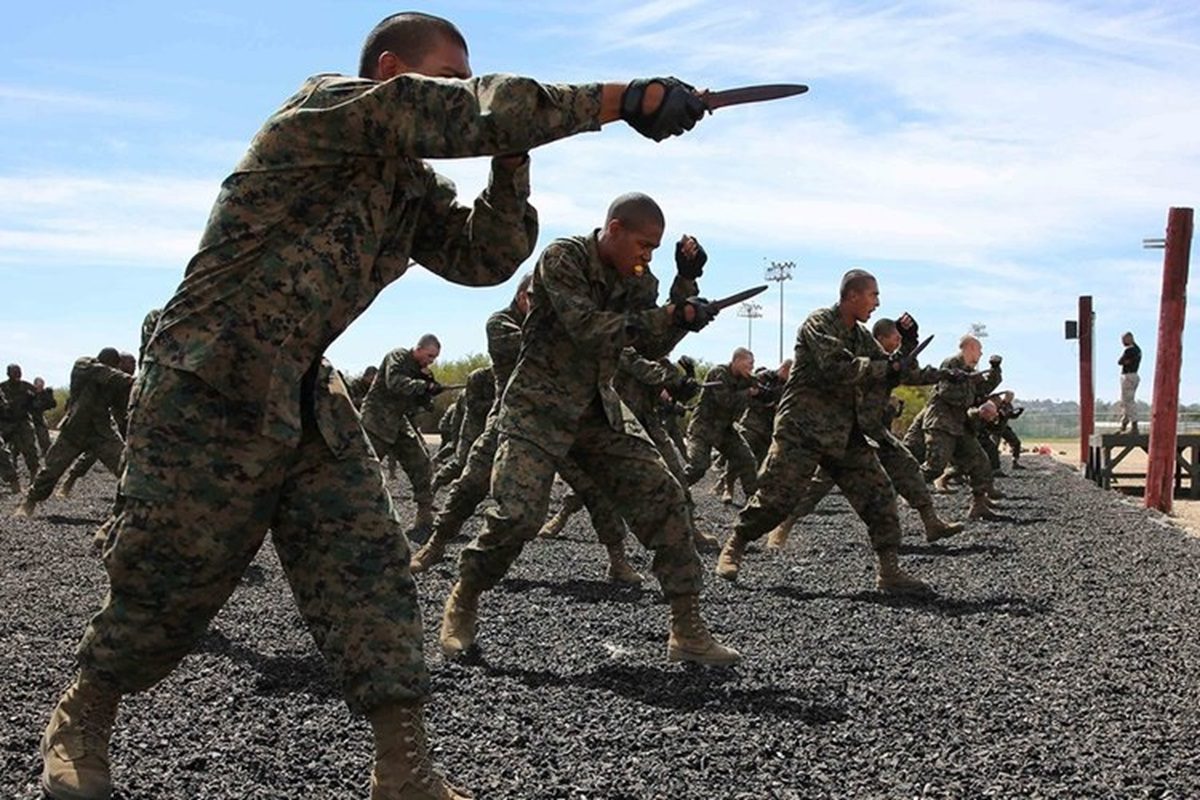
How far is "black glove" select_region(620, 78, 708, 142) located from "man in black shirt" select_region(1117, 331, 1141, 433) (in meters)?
20.4

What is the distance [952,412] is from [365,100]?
13128mm

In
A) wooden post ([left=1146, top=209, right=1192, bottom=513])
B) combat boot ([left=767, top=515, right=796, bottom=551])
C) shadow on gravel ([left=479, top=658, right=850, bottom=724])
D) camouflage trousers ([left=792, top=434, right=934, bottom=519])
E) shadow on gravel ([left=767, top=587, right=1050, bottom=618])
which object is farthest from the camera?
wooden post ([left=1146, top=209, right=1192, bottom=513])

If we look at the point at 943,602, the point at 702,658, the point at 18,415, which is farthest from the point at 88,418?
the point at 702,658

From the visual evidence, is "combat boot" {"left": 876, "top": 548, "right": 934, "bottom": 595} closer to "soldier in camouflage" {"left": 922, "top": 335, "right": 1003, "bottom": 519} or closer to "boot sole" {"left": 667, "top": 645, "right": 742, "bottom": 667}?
"boot sole" {"left": 667, "top": 645, "right": 742, "bottom": 667}

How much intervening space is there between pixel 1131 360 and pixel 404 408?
49.0 feet

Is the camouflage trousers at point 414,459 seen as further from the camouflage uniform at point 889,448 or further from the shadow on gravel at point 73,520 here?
the shadow on gravel at point 73,520

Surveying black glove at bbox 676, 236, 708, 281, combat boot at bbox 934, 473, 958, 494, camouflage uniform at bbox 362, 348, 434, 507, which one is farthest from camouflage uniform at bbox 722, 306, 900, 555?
combat boot at bbox 934, 473, 958, 494

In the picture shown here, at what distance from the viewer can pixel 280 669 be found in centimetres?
586

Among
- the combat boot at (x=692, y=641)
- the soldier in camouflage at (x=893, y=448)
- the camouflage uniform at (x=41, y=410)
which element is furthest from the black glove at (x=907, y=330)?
the camouflage uniform at (x=41, y=410)

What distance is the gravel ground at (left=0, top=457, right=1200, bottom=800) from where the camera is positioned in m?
4.16

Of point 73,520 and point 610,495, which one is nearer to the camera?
point 610,495

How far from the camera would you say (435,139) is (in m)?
3.12

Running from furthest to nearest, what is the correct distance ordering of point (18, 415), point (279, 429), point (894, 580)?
point (18, 415), point (894, 580), point (279, 429)

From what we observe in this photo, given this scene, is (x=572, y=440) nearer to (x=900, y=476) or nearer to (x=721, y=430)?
(x=900, y=476)
